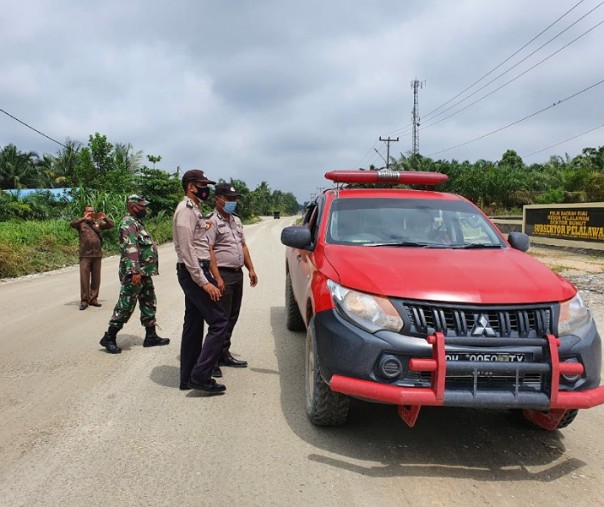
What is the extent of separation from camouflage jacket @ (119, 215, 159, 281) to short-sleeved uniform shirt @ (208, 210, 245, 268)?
1434 millimetres

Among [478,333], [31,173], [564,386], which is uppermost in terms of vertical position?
[31,173]

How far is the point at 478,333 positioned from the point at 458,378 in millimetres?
290

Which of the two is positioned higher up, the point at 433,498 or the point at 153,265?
the point at 153,265

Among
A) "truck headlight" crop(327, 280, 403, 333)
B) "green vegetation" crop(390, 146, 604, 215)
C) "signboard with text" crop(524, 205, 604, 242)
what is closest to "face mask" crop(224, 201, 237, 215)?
"truck headlight" crop(327, 280, 403, 333)

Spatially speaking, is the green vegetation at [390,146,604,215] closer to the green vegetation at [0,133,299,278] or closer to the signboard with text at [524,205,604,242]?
the signboard with text at [524,205,604,242]

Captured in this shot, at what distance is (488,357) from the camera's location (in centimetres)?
294

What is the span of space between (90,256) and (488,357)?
744 centimetres

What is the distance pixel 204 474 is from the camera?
3027mm

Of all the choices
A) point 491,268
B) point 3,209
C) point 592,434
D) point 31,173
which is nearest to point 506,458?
point 592,434

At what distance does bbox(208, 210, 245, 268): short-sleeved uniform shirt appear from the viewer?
4.77 meters

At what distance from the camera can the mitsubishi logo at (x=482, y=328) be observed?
2.98 m

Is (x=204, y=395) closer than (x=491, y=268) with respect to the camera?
No

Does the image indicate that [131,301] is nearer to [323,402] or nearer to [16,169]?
[323,402]

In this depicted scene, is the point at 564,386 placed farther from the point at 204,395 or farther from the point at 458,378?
the point at 204,395
